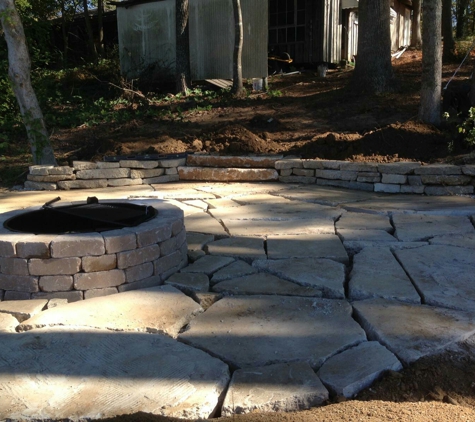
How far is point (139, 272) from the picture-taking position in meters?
3.39

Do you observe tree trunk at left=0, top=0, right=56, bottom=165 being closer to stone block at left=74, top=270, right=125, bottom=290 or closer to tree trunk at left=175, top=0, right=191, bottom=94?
tree trunk at left=175, top=0, right=191, bottom=94

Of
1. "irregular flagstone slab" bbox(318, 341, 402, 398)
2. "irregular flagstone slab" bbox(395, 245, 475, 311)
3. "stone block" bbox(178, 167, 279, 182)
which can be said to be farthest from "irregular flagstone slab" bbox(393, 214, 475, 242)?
"stone block" bbox(178, 167, 279, 182)

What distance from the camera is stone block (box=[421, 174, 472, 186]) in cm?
614

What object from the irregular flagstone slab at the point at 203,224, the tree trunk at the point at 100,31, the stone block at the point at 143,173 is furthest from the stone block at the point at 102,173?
the tree trunk at the point at 100,31

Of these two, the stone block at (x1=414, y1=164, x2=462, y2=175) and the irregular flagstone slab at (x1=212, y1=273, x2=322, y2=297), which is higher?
the stone block at (x1=414, y1=164, x2=462, y2=175)

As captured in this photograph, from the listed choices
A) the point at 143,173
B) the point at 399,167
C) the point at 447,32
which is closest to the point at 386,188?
the point at 399,167

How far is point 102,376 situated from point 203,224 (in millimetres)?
2748

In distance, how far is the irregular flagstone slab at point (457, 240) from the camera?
13.6 feet

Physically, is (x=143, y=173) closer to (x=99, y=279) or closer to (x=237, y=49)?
(x=99, y=279)

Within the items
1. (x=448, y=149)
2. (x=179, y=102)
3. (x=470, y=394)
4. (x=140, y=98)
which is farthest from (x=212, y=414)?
(x=140, y=98)

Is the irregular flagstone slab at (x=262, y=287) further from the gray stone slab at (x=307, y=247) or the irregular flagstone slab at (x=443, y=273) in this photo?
the irregular flagstone slab at (x=443, y=273)

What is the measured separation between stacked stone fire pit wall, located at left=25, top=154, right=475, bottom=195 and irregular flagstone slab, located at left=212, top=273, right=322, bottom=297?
11.6ft

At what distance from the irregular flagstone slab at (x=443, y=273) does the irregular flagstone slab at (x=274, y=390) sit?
1.19m

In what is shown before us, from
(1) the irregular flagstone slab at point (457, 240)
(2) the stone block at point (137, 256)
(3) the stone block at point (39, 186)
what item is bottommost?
(1) the irregular flagstone slab at point (457, 240)
